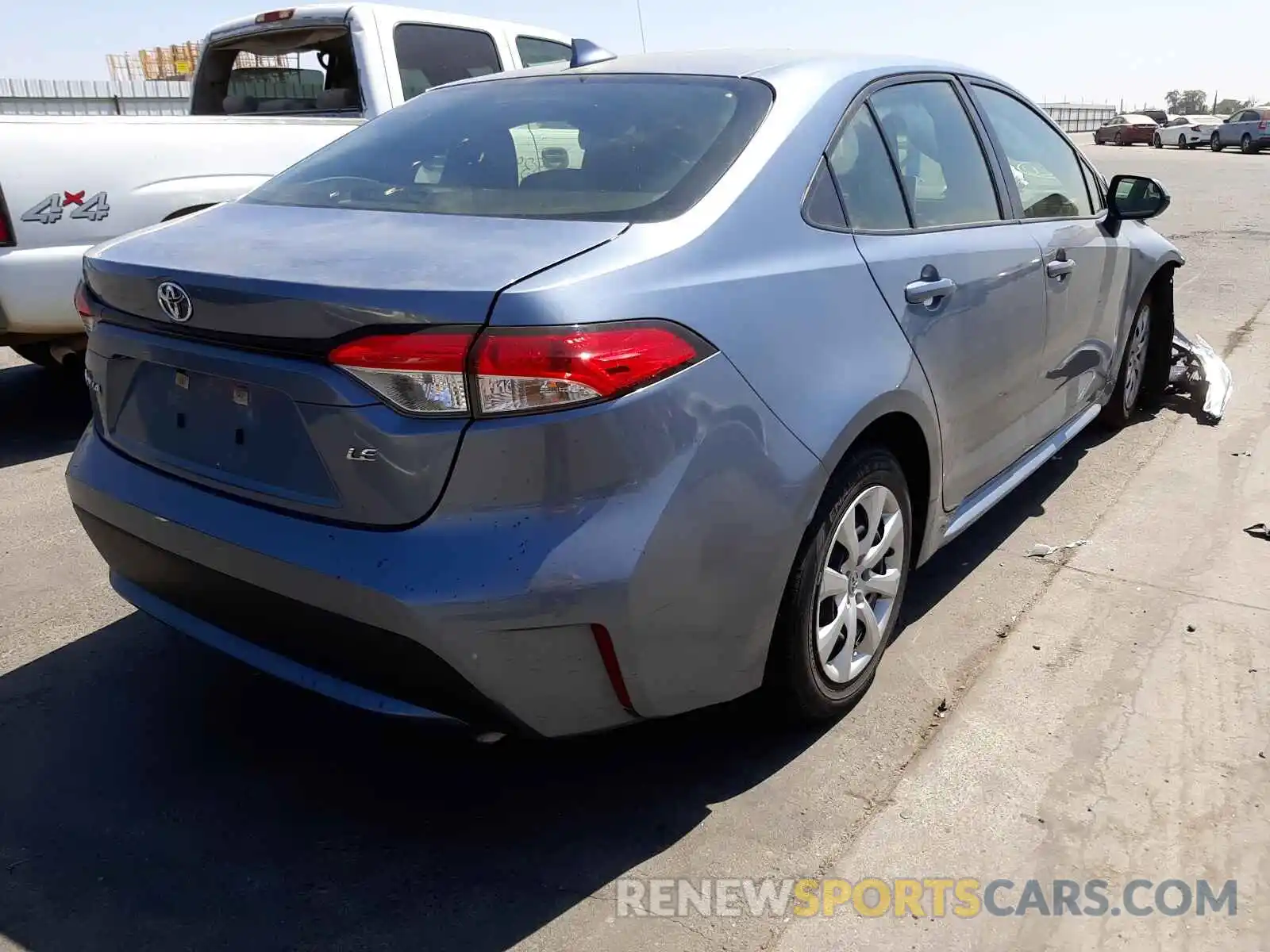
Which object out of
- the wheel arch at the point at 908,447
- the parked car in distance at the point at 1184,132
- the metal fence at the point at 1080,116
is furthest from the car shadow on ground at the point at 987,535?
the metal fence at the point at 1080,116

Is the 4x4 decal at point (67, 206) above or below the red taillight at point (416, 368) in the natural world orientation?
above

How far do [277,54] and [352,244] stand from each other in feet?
16.7

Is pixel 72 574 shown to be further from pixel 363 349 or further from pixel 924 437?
pixel 924 437

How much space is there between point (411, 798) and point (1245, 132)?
44121mm

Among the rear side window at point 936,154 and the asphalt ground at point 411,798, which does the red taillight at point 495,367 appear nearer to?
the asphalt ground at point 411,798

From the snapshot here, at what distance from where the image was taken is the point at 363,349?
2020mm

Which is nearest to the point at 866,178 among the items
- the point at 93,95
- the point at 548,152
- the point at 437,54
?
the point at 548,152

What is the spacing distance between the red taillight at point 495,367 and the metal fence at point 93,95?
49.1ft

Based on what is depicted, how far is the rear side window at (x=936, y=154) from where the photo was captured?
3072mm

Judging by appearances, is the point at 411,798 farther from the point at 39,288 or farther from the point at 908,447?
the point at 39,288

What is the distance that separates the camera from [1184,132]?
4469 centimetres

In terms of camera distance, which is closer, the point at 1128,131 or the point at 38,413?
the point at 38,413

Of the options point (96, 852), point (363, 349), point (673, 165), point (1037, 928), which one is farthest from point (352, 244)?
point (1037, 928)

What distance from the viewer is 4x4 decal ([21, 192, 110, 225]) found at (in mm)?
4602
